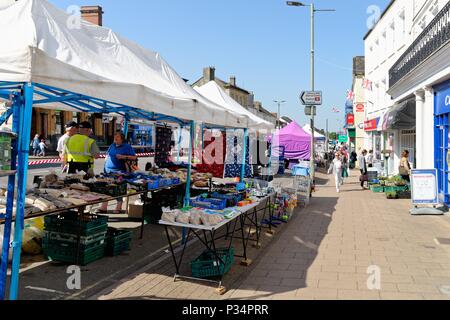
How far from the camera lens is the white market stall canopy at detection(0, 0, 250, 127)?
388cm

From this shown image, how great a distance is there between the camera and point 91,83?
184 inches

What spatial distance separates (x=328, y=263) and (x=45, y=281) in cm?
401

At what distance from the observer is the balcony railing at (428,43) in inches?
410

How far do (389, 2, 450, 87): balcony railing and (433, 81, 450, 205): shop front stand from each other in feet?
3.58

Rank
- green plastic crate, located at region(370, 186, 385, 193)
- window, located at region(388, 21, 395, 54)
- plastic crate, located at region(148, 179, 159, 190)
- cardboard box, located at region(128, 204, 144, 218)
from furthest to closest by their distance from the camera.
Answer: window, located at region(388, 21, 395, 54) < green plastic crate, located at region(370, 186, 385, 193) < cardboard box, located at region(128, 204, 144, 218) < plastic crate, located at region(148, 179, 159, 190)

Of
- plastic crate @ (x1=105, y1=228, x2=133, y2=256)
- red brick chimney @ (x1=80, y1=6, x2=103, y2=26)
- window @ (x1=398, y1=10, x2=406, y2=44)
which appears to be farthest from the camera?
red brick chimney @ (x1=80, y1=6, x2=103, y2=26)

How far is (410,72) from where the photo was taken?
13.6 meters

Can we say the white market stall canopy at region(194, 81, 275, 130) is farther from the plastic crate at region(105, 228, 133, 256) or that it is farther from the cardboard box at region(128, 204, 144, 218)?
the plastic crate at region(105, 228, 133, 256)

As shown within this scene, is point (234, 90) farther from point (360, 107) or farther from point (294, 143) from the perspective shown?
point (294, 143)

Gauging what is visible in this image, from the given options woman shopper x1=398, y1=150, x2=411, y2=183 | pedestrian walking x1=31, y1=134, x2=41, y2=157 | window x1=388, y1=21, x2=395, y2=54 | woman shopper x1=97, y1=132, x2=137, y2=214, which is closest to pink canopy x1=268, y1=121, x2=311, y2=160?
window x1=388, y1=21, x2=395, y2=54

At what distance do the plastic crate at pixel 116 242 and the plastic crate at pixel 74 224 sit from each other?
34cm

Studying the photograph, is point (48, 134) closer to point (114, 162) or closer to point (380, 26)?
point (380, 26)

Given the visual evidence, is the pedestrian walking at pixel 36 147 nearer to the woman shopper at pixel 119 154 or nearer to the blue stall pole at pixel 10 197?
the woman shopper at pixel 119 154
